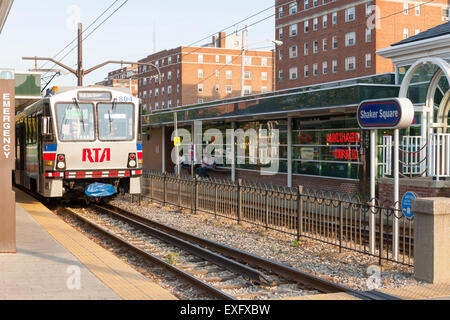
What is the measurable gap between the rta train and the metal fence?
182cm

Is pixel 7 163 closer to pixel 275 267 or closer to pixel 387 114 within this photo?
pixel 275 267

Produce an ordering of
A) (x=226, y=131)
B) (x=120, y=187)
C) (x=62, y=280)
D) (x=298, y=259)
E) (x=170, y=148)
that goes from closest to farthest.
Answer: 1. (x=62, y=280)
2. (x=298, y=259)
3. (x=120, y=187)
4. (x=226, y=131)
5. (x=170, y=148)

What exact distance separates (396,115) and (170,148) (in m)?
29.0

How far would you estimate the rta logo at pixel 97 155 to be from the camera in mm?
16375

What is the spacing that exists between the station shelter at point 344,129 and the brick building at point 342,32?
34033 millimetres

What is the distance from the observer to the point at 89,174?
16.4 metres

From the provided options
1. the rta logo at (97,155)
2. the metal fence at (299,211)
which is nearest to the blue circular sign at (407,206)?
the metal fence at (299,211)

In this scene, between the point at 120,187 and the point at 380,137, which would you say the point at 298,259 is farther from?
the point at 380,137

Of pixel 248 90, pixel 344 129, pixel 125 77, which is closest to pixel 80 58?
pixel 344 129

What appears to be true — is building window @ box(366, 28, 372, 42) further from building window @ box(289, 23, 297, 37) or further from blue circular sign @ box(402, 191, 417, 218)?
blue circular sign @ box(402, 191, 417, 218)

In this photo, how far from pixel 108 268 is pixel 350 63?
5638 cm

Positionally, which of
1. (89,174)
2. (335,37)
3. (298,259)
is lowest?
(298,259)

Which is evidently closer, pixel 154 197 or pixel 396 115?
pixel 396 115
